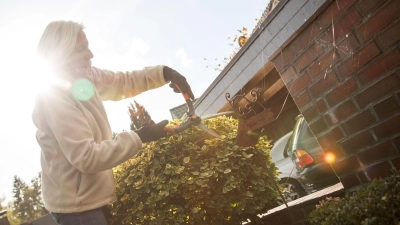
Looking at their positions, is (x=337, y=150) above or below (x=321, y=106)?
below

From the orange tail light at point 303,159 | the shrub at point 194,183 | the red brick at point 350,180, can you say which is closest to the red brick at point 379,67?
the red brick at point 350,180

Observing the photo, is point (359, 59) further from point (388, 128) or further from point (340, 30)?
point (388, 128)

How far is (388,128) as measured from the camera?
182 centimetres

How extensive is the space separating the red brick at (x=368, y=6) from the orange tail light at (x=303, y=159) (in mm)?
3427

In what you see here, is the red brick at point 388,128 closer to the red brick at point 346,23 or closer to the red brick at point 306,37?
the red brick at point 346,23

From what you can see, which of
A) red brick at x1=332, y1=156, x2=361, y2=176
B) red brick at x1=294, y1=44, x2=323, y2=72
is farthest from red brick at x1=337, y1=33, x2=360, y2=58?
red brick at x1=332, y1=156, x2=361, y2=176

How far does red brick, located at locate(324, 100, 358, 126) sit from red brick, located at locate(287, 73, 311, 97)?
268mm

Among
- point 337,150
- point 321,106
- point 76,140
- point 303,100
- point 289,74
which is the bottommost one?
point 337,150

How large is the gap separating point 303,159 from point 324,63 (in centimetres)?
327

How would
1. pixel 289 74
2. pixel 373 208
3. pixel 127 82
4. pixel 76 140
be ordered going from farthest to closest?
pixel 127 82
pixel 289 74
pixel 76 140
pixel 373 208

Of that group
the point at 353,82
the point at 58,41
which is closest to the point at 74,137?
the point at 58,41

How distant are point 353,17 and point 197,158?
163cm

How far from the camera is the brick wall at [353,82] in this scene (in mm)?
1786

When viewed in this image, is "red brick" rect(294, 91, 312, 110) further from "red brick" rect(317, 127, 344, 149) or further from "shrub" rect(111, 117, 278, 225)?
"shrub" rect(111, 117, 278, 225)
